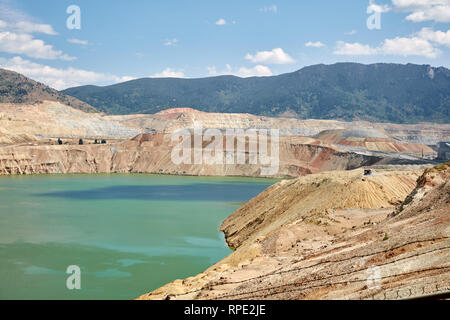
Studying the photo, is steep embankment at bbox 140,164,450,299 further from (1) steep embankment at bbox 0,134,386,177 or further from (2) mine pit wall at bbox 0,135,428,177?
(2) mine pit wall at bbox 0,135,428,177

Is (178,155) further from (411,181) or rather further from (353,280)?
(353,280)

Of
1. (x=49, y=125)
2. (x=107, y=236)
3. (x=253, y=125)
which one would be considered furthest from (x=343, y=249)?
(x=253, y=125)

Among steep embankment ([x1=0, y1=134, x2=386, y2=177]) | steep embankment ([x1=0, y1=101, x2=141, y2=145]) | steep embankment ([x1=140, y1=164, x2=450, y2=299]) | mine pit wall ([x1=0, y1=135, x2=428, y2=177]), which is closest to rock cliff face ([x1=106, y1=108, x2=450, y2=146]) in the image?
steep embankment ([x1=0, y1=101, x2=141, y2=145])

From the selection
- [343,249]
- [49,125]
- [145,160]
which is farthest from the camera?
[49,125]

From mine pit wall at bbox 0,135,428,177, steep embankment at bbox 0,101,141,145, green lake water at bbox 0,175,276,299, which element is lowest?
green lake water at bbox 0,175,276,299

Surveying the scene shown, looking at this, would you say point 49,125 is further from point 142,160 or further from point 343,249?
point 343,249

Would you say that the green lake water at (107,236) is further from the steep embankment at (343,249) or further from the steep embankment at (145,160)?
the steep embankment at (145,160)

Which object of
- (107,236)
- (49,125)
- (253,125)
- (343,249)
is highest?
(253,125)

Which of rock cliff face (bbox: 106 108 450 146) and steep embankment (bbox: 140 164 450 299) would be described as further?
rock cliff face (bbox: 106 108 450 146)
